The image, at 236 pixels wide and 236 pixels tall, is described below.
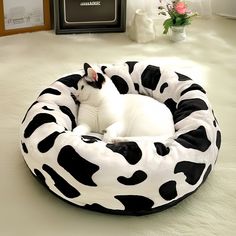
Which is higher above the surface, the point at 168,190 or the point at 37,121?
the point at 37,121

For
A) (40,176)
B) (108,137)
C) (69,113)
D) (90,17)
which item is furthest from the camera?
(90,17)

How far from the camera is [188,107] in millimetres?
1755

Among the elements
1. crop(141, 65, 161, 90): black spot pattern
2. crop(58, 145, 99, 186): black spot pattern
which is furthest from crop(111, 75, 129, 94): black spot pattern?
crop(58, 145, 99, 186): black spot pattern

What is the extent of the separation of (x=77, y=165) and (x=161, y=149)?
0.27 meters

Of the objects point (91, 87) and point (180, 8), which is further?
point (180, 8)

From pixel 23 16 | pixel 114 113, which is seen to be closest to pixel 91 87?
pixel 114 113

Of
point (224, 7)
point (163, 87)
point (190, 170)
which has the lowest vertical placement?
point (190, 170)

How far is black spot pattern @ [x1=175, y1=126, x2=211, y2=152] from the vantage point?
1565 mm

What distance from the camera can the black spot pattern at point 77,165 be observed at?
4.77ft

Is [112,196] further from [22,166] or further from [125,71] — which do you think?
[125,71]

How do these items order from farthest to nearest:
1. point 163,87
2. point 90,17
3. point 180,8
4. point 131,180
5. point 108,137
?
point 90,17 < point 180,8 < point 163,87 < point 108,137 < point 131,180

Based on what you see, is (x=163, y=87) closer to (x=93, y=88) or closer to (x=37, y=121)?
(x=93, y=88)

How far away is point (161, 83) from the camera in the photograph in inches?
76.6

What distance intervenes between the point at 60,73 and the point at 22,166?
765mm
